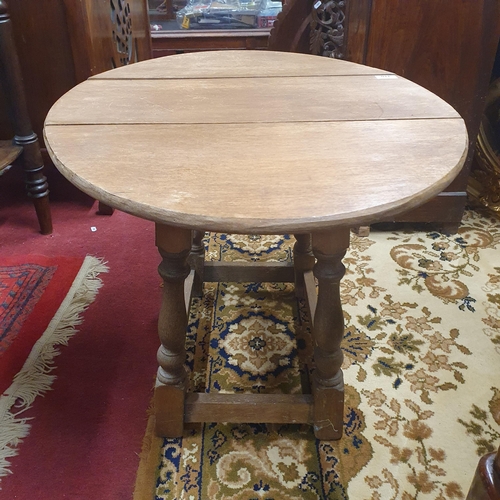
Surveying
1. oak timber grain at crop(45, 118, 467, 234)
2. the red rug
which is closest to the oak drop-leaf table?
oak timber grain at crop(45, 118, 467, 234)

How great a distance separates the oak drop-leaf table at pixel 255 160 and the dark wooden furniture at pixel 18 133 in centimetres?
50

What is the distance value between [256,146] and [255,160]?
5 centimetres

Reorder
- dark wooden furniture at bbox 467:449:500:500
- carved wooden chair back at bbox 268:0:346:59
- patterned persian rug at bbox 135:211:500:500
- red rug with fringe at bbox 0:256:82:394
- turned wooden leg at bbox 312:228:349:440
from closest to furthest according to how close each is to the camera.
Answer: dark wooden furniture at bbox 467:449:500:500 → turned wooden leg at bbox 312:228:349:440 → patterned persian rug at bbox 135:211:500:500 → red rug with fringe at bbox 0:256:82:394 → carved wooden chair back at bbox 268:0:346:59

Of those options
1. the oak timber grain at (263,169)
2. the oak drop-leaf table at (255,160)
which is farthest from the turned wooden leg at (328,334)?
the oak timber grain at (263,169)

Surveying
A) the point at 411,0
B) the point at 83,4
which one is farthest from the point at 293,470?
the point at 83,4

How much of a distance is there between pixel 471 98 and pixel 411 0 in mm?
324

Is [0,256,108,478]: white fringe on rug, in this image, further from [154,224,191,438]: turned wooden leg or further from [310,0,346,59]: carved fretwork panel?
[310,0,346,59]: carved fretwork panel

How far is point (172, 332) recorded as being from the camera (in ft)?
2.82

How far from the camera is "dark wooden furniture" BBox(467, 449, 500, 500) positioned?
1.81ft

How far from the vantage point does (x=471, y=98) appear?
4.68 feet

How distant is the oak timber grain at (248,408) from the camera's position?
2.96 ft

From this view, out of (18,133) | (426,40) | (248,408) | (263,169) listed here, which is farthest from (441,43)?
A: (18,133)

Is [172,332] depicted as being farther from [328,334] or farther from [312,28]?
[312,28]

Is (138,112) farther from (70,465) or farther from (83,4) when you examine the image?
(83,4)
